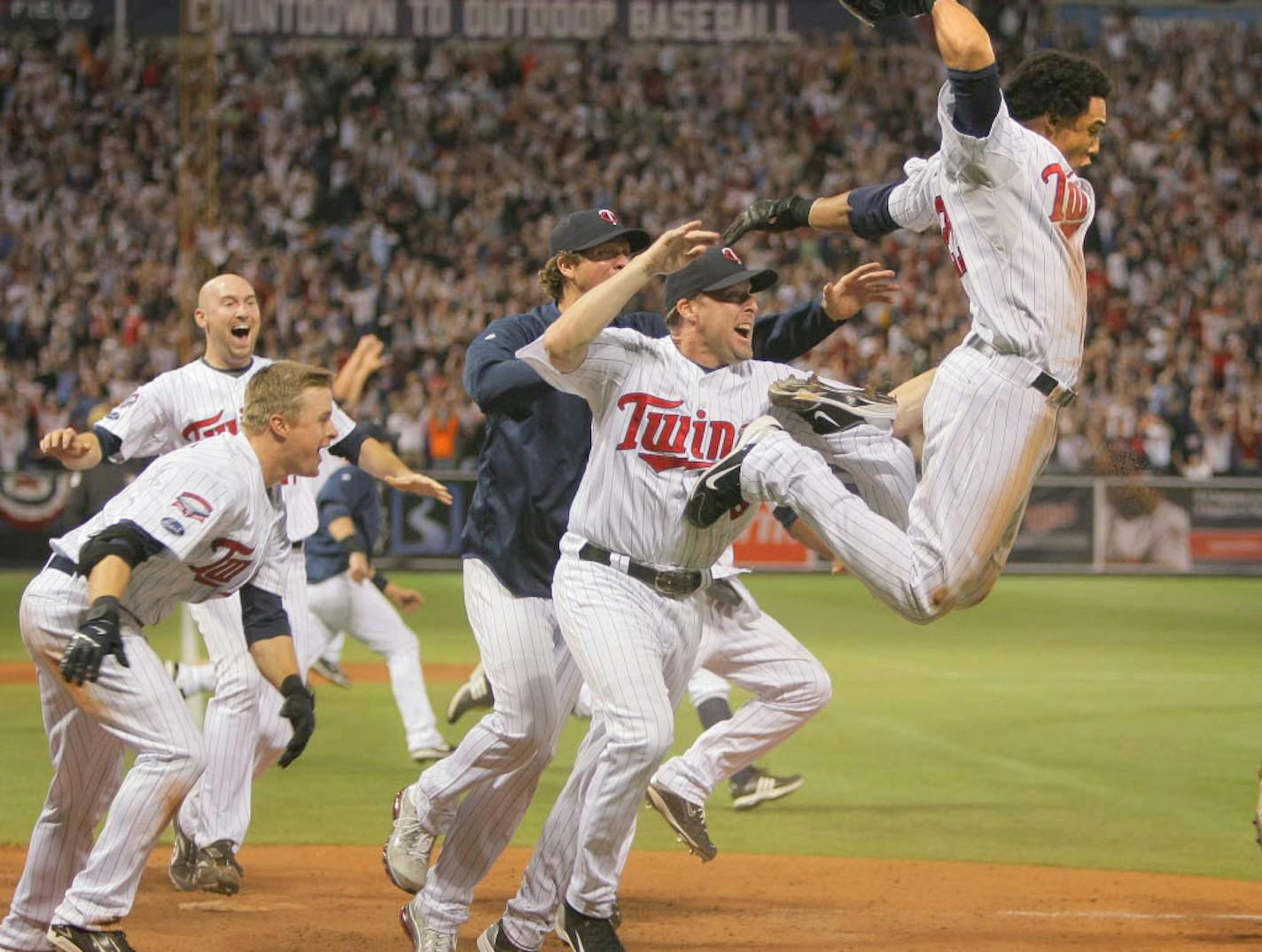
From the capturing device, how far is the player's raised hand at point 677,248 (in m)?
4.99

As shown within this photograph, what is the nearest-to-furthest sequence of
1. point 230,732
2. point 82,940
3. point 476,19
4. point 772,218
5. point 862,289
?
point 82,940, point 772,218, point 862,289, point 230,732, point 476,19

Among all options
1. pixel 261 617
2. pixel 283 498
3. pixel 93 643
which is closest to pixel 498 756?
pixel 261 617

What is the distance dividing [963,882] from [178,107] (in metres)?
23.9

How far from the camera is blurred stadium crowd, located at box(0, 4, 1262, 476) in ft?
76.6

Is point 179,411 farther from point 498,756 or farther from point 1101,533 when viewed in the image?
point 1101,533

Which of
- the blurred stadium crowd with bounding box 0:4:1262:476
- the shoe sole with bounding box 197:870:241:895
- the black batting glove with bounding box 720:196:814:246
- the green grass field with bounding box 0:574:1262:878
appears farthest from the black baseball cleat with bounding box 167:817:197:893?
the blurred stadium crowd with bounding box 0:4:1262:476

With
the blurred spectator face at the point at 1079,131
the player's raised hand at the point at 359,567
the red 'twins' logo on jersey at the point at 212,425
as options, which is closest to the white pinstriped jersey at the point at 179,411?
the red 'twins' logo on jersey at the point at 212,425

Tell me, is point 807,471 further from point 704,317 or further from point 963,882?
point 963,882

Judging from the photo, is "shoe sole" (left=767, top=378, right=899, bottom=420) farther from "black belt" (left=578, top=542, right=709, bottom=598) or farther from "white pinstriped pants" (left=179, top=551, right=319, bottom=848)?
"white pinstriped pants" (left=179, top=551, right=319, bottom=848)

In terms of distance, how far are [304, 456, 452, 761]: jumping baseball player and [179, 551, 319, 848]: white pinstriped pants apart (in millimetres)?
2410

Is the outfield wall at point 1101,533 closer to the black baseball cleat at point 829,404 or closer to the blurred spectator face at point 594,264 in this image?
the blurred spectator face at point 594,264

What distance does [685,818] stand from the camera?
6.73 metres

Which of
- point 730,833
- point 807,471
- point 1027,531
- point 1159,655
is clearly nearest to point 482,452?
point 807,471

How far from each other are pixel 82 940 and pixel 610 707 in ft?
5.67
